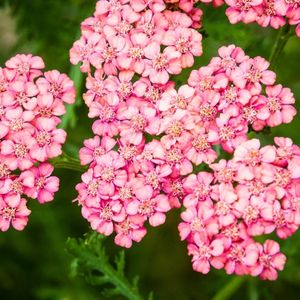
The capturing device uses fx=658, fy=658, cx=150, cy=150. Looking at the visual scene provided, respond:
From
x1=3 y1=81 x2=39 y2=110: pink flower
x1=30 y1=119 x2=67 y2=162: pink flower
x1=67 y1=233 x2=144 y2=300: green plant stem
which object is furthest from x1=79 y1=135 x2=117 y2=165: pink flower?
x1=67 y1=233 x2=144 y2=300: green plant stem

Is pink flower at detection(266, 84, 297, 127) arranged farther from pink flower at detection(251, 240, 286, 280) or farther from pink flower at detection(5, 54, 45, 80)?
pink flower at detection(5, 54, 45, 80)

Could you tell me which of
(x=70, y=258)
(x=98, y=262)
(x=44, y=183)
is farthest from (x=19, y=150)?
(x=70, y=258)

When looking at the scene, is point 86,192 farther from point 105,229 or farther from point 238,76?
point 238,76

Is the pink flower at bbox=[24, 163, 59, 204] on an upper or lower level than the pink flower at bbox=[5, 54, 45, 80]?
lower

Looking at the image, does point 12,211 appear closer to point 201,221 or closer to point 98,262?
point 98,262

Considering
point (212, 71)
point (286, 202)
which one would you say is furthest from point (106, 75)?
point (286, 202)
